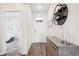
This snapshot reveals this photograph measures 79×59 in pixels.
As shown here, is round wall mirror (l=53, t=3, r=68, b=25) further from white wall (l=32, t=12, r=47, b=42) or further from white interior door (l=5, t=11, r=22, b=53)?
white interior door (l=5, t=11, r=22, b=53)

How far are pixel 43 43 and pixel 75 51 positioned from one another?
21.2 inches

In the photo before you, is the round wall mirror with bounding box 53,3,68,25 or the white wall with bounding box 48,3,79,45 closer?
the white wall with bounding box 48,3,79,45

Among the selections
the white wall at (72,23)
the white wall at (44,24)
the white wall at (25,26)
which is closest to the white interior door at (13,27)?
the white wall at (25,26)

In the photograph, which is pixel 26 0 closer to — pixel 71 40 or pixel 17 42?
pixel 17 42

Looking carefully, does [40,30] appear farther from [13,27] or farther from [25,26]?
[13,27]

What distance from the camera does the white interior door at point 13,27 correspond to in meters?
1.52

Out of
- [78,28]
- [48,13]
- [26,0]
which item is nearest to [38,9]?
[48,13]

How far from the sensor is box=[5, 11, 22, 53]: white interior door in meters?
1.52

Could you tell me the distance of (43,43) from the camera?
70.3 inches

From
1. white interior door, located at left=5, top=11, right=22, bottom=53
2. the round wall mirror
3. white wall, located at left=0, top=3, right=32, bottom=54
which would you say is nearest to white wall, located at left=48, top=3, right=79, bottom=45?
the round wall mirror

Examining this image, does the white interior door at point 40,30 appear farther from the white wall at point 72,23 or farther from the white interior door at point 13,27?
the white interior door at point 13,27

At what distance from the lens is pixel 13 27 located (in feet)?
5.07

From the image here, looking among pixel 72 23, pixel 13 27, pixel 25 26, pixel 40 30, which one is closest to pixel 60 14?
pixel 72 23

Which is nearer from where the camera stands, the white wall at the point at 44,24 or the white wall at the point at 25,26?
the white wall at the point at 25,26
